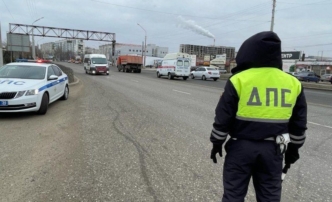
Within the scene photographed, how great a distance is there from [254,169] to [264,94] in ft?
2.16

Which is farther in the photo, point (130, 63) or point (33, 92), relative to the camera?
point (130, 63)

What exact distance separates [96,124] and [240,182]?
17.0 ft

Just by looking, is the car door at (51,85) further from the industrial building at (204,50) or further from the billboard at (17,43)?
the industrial building at (204,50)

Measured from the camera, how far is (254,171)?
2.29m

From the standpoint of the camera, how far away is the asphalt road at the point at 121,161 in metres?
3.36

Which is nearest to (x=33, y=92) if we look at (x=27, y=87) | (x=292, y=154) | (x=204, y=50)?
(x=27, y=87)

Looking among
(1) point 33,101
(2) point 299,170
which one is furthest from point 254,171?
(1) point 33,101

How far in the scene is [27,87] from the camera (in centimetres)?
734

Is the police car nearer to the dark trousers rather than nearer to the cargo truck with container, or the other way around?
the dark trousers

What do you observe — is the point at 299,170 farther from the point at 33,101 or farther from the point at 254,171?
the point at 33,101

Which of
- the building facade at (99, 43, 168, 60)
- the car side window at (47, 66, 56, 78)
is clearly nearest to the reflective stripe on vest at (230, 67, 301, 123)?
the car side window at (47, 66, 56, 78)

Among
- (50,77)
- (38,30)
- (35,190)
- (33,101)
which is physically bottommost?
(35,190)

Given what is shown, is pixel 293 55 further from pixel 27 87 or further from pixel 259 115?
pixel 259 115

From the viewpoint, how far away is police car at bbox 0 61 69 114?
701 centimetres
